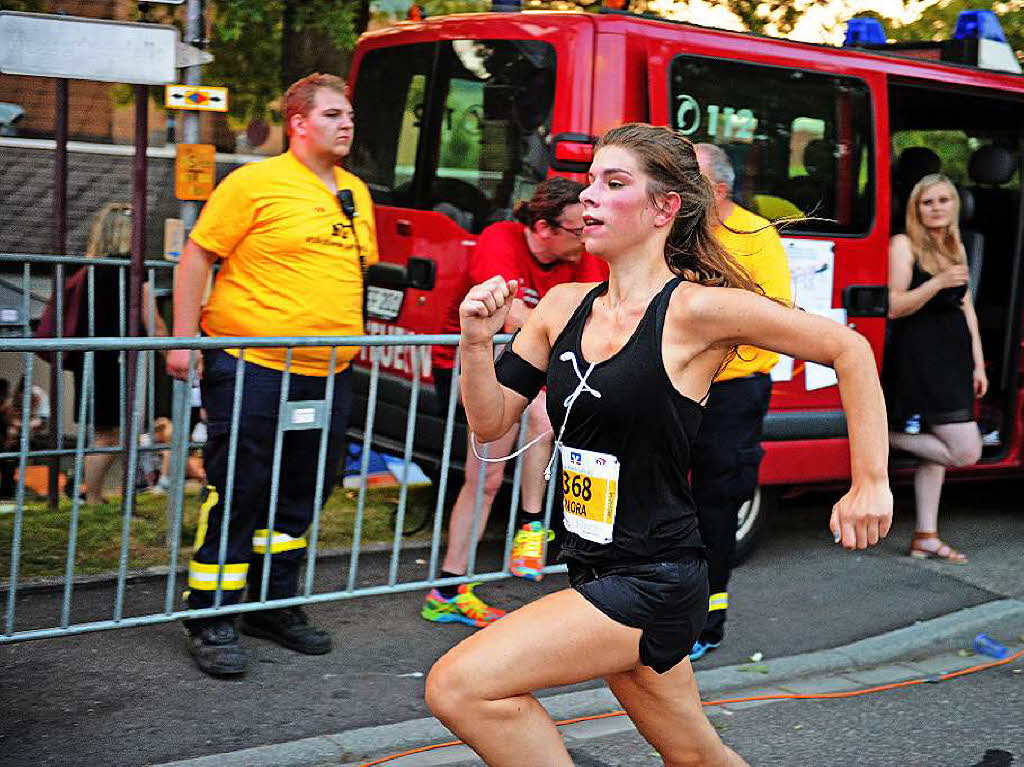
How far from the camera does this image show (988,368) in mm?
8289

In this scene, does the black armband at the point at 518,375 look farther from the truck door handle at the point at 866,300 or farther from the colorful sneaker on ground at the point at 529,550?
the truck door handle at the point at 866,300

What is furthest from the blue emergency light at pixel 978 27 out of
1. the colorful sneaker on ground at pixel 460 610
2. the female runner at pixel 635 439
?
the female runner at pixel 635 439

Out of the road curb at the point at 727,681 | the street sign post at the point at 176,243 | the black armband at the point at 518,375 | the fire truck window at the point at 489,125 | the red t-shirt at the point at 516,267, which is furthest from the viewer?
the street sign post at the point at 176,243

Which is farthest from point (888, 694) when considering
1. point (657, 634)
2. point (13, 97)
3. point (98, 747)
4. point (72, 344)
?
point (13, 97)

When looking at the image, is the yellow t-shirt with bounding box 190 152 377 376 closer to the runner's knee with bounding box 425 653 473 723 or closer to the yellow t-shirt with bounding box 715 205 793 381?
the yellow t-shirt with bounding box 715 205 793 381

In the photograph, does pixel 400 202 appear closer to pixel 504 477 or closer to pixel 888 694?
pixel 504 477

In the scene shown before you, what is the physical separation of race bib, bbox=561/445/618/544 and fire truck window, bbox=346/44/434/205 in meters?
3.60

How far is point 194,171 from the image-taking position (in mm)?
6395

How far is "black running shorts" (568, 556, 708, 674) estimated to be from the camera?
3033mm

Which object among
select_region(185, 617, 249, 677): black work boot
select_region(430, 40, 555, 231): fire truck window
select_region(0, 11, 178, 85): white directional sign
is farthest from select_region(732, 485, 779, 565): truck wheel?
select_region(0, 11, 178, 85): white directional sign

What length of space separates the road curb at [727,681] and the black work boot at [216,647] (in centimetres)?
60

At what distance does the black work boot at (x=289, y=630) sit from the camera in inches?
203

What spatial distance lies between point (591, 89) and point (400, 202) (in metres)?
1.27

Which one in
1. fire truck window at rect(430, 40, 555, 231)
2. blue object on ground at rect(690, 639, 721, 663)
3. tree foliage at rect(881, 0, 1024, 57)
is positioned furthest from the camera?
tree foliage at rect(881, 0, 1024, 57)
